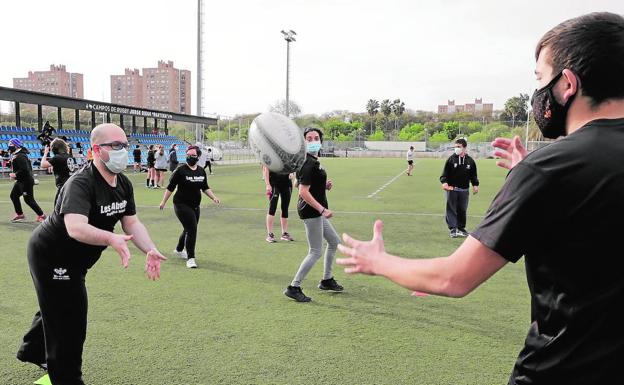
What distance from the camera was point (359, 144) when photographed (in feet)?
302

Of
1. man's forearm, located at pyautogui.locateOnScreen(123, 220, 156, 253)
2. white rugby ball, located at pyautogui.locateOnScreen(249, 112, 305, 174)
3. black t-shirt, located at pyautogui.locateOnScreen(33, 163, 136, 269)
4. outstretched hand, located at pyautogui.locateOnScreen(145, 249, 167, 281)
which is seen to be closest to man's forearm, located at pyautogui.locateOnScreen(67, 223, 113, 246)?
black t-shirt, located at pyautogui.locateOnScreen(33, 163, 136, 269)

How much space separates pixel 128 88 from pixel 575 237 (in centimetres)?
14662

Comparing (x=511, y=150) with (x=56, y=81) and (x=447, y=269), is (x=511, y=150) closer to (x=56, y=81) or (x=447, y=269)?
(x=447, y=269)

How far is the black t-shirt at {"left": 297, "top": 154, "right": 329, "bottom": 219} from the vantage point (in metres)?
6.44

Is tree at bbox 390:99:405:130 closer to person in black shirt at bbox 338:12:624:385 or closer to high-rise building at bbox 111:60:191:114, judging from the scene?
high-rise building at bbox 111:60:191:114

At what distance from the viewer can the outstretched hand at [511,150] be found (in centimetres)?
222

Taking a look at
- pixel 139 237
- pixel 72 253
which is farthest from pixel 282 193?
pixel 72 253

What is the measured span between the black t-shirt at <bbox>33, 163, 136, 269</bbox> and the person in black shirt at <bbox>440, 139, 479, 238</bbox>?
27.4 feet

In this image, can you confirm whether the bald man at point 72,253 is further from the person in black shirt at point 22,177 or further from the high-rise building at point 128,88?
the high-rise building at point 128,88

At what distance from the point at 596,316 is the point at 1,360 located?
15.8ft

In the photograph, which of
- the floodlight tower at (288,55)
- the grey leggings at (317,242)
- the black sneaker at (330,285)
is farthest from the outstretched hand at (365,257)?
the floodlight tower at (288,55)

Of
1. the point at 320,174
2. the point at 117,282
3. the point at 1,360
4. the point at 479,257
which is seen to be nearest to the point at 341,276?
the point at 320,174

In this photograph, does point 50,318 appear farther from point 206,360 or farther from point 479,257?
point 479,257

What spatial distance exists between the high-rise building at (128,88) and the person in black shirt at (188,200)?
128045 millimetres
